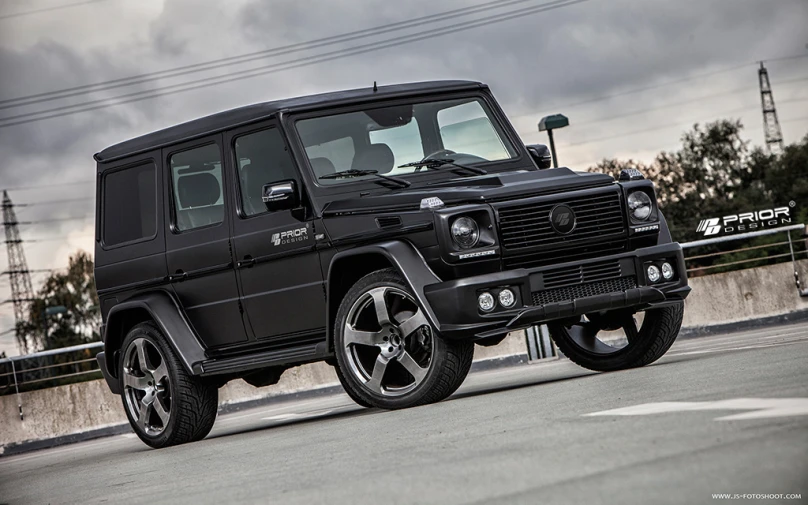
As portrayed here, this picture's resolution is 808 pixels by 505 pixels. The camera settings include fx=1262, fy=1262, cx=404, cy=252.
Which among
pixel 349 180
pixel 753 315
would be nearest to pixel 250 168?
pixel 349 180

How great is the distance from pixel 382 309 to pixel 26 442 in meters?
9.29

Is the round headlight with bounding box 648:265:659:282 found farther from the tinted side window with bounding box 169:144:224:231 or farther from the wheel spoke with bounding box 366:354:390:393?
the tinted side window with bounding box 169:144:224:231

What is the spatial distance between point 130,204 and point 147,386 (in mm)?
1537

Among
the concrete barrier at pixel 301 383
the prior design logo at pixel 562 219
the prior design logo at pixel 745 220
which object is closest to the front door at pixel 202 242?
the prior design logo at pixel 562 219

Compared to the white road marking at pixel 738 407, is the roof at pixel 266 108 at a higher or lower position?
higher

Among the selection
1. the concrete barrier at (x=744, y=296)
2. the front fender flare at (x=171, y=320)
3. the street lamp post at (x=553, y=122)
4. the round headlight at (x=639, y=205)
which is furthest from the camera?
the street lamp post at (x=553, y=122)

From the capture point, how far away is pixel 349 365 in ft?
27.1

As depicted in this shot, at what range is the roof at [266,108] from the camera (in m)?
9.34

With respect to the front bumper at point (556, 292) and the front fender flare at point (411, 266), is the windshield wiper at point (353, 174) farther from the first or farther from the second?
the front bumper at point (556, 292)

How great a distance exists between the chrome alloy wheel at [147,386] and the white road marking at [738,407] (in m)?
4.68

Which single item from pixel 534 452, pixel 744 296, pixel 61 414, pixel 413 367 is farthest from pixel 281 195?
pixel 744 296

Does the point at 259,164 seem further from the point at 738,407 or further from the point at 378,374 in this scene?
the point at 738,407

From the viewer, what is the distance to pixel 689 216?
87562 mm

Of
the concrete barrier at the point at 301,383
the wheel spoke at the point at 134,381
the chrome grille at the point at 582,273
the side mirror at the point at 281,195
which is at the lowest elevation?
the concrete barrier at the point at 301,383
